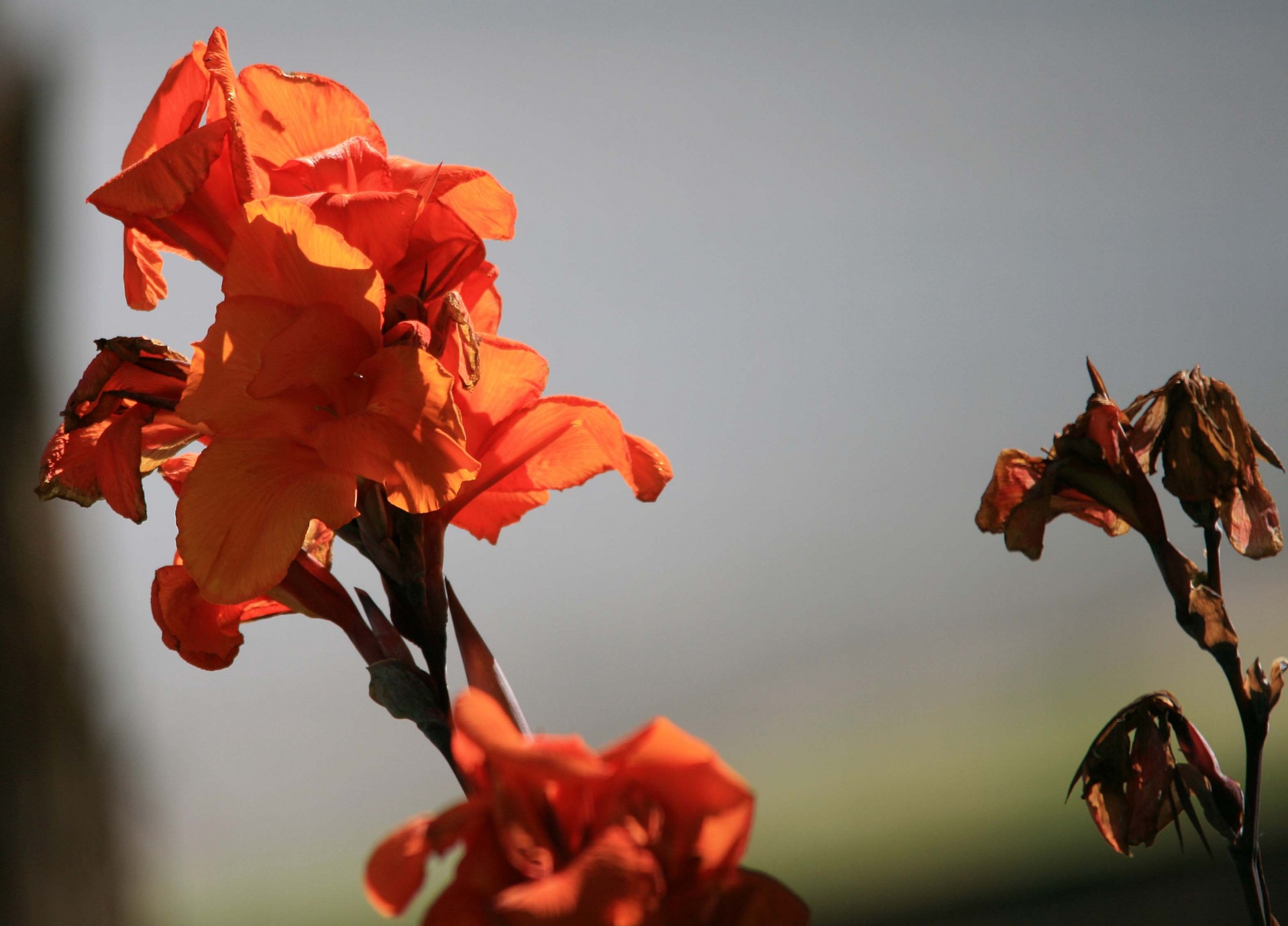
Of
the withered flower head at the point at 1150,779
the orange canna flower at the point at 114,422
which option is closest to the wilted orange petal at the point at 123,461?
the orange canna flower at the point at 114,422

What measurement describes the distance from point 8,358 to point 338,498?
Answer: 1.49 metres

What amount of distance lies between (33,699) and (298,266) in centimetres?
139

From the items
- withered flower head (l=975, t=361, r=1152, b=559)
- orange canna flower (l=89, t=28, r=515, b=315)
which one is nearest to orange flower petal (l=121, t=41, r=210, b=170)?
orange canna flower (l=89, t=28, r=515, b=315)

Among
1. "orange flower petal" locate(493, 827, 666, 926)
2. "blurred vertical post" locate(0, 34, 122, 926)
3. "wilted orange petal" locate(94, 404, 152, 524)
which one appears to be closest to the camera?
"orange flower petal" locate(493, 827, 666, 926)

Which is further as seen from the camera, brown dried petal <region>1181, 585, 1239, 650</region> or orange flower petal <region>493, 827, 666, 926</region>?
brown dried petal <region>1181, 585, 1239, 650</region>

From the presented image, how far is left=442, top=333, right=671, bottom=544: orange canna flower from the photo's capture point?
246mm

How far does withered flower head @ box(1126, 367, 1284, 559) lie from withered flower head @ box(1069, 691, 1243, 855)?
5 centimetres

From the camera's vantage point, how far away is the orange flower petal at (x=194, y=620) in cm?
Result: 25

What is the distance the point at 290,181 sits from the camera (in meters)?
0.24

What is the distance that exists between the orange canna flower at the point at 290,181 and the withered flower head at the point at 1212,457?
0.55ft

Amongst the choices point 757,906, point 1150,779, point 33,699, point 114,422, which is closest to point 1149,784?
point 1150,779

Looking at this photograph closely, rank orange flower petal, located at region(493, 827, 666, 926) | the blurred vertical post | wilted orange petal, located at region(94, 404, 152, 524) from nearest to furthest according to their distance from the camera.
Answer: orange flower petal, located at region(493, 827, 666, 926), wilted orange petal, located at region(94, 404, 152, 524), the blurred vertical post

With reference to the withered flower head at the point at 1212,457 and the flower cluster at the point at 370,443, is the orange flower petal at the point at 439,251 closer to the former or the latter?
the flower cluster at the point at 370,443

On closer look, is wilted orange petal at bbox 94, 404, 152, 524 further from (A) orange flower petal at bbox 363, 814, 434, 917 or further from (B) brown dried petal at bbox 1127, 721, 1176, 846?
(B) brown dried petal at bbox 1127, 721, 1176, 846
